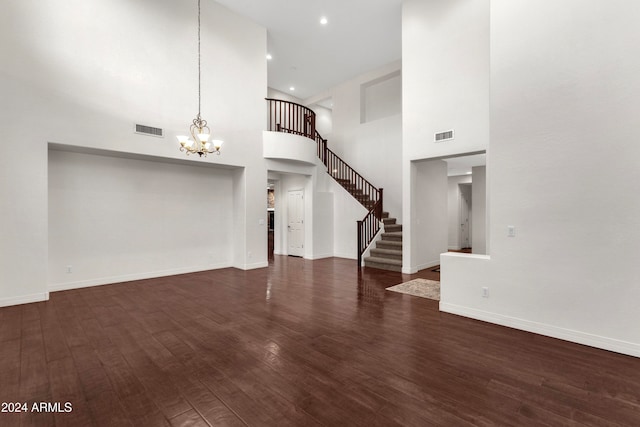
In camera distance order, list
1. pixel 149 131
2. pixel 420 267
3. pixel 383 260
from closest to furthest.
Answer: pixel 149 131 → pixel 420 267 → pixel 383 260

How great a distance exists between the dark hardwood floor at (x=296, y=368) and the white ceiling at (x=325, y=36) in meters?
7.07

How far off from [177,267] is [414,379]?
6.24 m

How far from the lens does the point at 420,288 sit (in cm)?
566

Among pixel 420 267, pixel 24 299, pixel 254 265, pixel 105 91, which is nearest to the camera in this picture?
pixel 24 299

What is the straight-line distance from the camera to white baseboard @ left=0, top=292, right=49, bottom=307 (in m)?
4.57

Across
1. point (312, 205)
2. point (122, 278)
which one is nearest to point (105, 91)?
point (122, 278)

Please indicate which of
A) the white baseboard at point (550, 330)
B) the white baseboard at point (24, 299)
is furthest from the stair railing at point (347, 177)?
the white baseboard at point (24, 299)

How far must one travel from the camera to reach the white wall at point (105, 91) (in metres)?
4.64

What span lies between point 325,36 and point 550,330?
8.58 metres

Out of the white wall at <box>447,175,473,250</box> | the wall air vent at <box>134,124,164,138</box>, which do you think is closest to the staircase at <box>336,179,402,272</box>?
the white wall at <box>447,175,473,250</box>

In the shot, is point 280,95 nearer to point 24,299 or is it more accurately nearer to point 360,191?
point 360,191

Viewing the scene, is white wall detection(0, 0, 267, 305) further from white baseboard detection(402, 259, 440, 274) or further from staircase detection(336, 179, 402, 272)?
white baseboard detection(402, 259, 440, 274)

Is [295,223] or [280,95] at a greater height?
[280,95]

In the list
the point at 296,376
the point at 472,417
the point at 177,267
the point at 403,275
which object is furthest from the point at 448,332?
the point at 177,267
